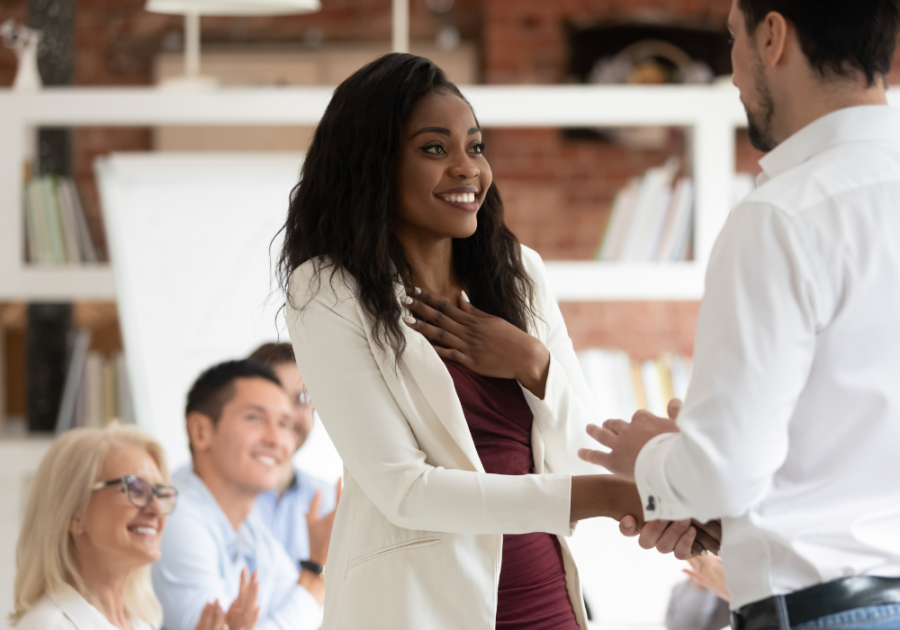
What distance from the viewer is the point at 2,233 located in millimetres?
3016

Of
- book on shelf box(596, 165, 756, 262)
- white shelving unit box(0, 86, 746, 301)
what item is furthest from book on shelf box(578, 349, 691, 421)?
book on shelf box(596, 165, 756, 262)

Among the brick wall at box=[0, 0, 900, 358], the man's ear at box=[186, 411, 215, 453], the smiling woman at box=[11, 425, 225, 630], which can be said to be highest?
the brick wall at box=[0, 0, 900, 358]

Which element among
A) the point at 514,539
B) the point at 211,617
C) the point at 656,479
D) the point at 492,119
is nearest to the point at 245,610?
the point at 211,617

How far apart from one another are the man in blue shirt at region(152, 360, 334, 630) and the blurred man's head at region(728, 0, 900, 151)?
5.22ft

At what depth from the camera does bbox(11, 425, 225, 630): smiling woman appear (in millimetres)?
1811

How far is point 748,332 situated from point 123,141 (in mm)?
4611

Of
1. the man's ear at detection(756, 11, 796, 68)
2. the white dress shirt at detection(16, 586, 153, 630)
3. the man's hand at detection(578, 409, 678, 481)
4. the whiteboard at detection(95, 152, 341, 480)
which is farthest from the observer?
the whiteboard at detection(95, 152, 341, 480)

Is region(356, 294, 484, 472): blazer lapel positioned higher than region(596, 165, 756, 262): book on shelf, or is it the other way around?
region(596, 165, 756, 262): book on shelf

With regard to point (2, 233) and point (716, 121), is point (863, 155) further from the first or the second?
point (2, 233)

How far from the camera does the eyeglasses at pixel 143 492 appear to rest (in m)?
1.99

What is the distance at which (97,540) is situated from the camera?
6.21 feet

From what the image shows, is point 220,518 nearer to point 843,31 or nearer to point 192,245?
point 192,245

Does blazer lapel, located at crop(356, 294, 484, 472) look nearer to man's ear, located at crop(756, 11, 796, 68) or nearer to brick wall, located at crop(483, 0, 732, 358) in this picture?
man's ear, located at crop(756, 11, 796, 68)

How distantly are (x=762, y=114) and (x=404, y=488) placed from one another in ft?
2.18
